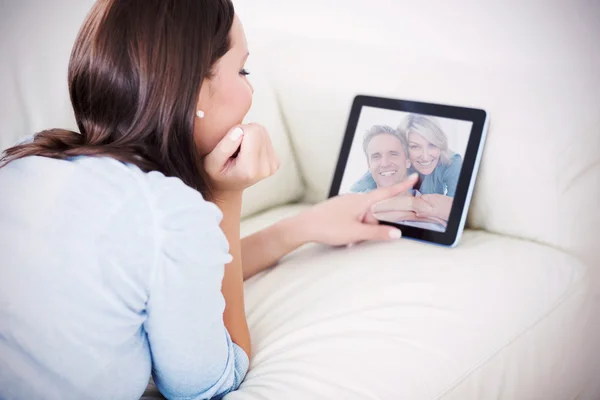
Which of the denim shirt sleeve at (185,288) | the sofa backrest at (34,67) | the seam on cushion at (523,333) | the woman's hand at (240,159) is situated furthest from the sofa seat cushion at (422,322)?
the sofa backrest at (34,67)

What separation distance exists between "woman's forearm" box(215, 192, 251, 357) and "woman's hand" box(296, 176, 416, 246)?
23cm

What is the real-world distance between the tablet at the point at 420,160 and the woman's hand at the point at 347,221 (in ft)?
0.08

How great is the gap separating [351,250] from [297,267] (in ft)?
0.33

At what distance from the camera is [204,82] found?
77 cm

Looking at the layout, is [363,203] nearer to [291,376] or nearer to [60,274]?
[291,376]

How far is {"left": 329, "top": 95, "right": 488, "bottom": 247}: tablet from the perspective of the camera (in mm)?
1098

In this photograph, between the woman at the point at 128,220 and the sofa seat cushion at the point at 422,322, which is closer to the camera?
the woman at the point at 128,220

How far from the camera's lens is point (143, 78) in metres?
0.69

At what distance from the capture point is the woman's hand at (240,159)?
80 centimetres

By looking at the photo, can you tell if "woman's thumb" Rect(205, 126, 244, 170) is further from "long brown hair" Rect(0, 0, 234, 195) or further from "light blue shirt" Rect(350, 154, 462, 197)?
"light blue shirt" Rect(350, 154, 462, 197)

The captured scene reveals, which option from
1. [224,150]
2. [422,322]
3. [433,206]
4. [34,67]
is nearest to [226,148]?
[224,150]

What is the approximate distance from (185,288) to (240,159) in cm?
22

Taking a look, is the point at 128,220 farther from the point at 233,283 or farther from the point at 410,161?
the point at 410,161

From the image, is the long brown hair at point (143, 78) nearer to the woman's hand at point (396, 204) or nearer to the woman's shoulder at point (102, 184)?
the woman's shoulder at point (102, 184)
